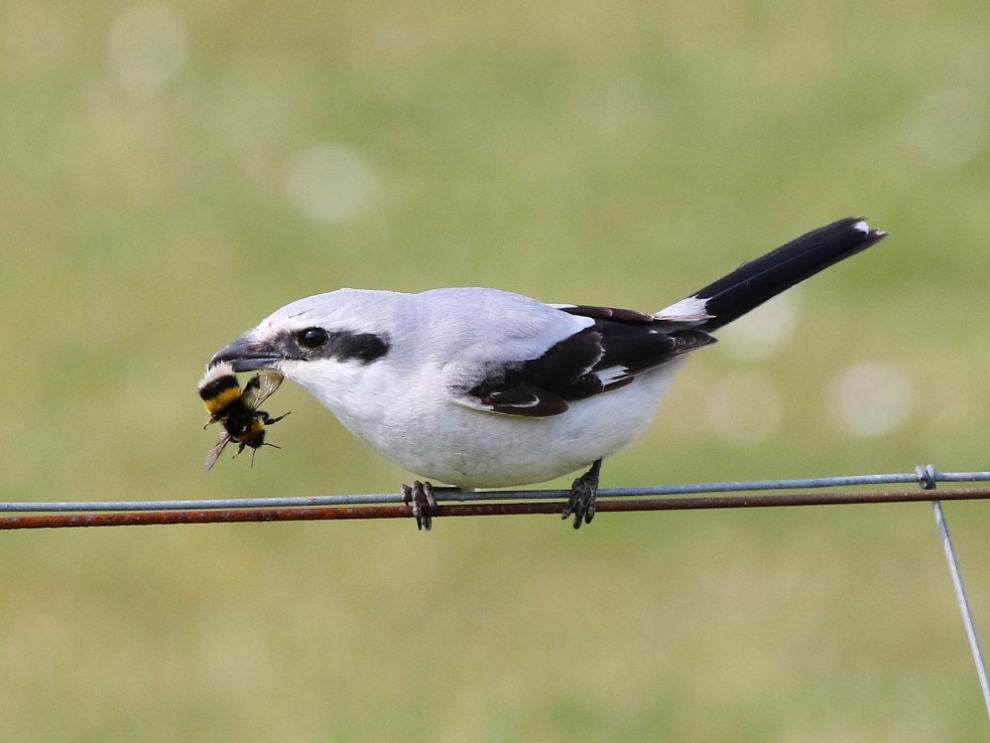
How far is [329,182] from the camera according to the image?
12.4 metres

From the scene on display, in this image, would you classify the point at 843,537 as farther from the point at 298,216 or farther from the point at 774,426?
the point at 298,216

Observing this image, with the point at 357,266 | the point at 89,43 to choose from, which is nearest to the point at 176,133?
the point at 89,43

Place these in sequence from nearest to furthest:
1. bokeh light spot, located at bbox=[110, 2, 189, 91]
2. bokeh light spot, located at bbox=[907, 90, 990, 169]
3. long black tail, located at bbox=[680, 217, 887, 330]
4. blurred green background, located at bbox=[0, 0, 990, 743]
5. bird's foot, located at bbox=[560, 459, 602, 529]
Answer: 1. bird's foot, located at bbox=[560, 459, 602, 529]
2. long black tail, located at bbox=[680, 217, 887, 330]
3. blurred green background, located at bbox=[0, 0, 990, 743]
4. bokeh light spot, located at bbox=[907, 90, 990, 169]
5. bokeh light spot, located at bbox=[110, 2, 189, 91]

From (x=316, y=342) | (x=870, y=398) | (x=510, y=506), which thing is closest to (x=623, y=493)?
(x=510, y=506)

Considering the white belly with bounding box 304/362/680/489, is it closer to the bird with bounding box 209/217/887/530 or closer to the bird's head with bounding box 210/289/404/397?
the bird with bounding box 209/217/887/530

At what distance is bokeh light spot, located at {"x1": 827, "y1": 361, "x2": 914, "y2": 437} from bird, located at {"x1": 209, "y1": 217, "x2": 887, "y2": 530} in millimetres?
4350

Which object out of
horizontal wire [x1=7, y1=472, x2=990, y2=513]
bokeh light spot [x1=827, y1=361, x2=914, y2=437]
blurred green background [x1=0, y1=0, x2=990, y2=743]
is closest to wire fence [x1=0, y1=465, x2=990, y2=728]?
horizontal wire [x1=7, y1=472, x2=990, y2=513]

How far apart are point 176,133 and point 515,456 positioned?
328 inches

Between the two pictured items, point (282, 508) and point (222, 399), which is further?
point (222, 399)

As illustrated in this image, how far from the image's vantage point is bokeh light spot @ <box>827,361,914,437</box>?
30.7 ft

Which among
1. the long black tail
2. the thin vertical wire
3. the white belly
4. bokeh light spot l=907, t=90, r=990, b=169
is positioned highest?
bokeh light spot l=907, t=90, r=990, b=169

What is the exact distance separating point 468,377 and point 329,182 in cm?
771

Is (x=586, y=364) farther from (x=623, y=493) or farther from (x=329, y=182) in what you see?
(x=329, y=182)

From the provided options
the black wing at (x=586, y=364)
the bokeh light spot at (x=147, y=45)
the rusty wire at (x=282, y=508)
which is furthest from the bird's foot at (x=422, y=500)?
the bokeh light spot at (x=147, y=45)
